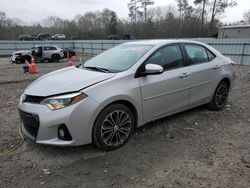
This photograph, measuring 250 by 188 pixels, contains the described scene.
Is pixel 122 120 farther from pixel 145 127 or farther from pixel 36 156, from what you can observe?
pixel 36 156

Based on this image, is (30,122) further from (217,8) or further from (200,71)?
(217,8)

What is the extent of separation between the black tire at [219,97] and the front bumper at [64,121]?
9.86ft

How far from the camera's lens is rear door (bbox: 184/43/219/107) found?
454 centimetres

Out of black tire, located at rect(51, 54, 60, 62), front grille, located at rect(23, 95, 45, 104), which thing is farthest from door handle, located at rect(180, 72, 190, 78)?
black tire, located at rect(51, 54, 60, 62)

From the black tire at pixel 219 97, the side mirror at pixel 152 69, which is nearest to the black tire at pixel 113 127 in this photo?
the side mirror at pixel 152 69

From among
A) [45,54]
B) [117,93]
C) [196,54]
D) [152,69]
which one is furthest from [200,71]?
[45,54]

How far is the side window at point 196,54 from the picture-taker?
459cm

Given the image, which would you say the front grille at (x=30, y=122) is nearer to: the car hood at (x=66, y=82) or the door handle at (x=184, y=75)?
the car hood at (x=66, y=82)

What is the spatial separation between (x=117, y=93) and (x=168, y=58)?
4.38 feet

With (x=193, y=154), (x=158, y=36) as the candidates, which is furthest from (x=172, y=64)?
(x=158, y=36)

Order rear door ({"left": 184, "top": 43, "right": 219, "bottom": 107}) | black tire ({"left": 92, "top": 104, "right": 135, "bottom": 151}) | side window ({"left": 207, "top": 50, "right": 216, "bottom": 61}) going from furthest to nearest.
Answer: side window ({"left": 207, "top": 50, "right": 216, "bottom": 61}), rear door ({"left": 184, "top": 43, "right": 219, "bottom": 107}), black tire ({"left": 92, "top": 104, "right": 135, "bottom": 151})

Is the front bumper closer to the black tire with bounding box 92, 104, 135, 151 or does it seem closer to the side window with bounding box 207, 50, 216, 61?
the black tire with bounding box 92, 104, 135, 151

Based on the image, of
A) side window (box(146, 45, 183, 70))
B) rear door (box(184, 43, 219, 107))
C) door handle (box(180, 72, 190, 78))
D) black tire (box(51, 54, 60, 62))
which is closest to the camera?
side window (box(146, 45, 183, 70))

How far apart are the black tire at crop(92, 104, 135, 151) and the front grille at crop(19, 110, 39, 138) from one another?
2.53 ft
